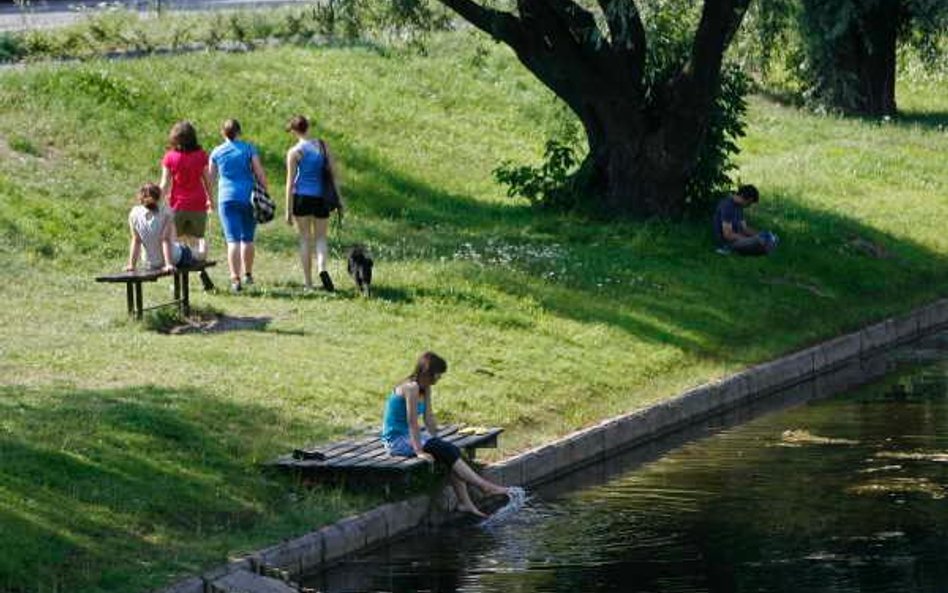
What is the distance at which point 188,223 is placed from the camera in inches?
862

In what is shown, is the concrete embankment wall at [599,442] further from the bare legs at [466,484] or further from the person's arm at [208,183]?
the person's arm at [208,183]

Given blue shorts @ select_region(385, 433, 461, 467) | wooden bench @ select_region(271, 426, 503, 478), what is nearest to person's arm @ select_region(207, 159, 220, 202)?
wooden bench @ select_region(271, 426, 503, 478)

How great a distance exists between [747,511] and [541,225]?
37.4 ft

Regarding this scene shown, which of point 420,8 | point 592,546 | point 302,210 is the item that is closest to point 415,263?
point 302,210

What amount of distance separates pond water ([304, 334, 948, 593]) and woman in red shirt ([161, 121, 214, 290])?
5.50m

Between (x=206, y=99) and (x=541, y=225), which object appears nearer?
(x=541, y=225)

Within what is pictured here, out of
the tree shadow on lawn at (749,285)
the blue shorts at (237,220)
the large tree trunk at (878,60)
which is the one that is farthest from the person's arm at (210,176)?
the large tree trunk at (878,60)

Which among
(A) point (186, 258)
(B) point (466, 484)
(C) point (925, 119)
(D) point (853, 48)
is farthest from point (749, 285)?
(C) point (925, 119)

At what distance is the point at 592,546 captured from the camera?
14805 mm

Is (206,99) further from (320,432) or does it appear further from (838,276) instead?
(320,432)

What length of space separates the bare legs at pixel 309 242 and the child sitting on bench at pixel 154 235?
81.0 inches

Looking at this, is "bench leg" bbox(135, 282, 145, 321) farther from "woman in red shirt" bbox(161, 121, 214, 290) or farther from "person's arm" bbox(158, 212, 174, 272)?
"woman in red shirt" bbox(161, 121, 214, 290)

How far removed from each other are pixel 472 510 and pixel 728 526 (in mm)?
1752

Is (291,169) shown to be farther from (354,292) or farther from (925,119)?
(925,119)
